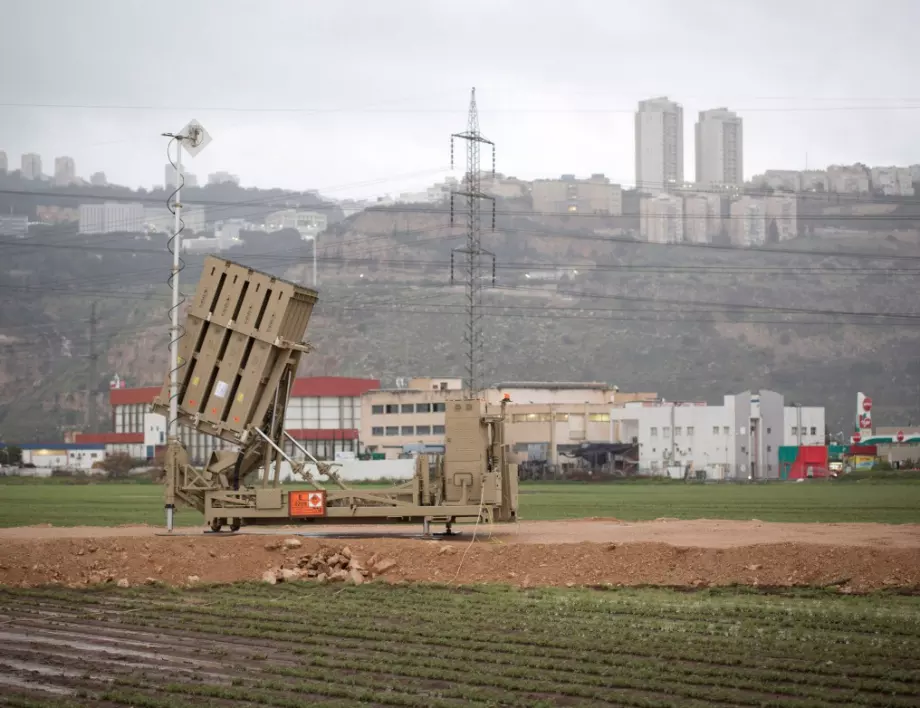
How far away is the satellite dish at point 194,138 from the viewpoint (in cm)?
3425

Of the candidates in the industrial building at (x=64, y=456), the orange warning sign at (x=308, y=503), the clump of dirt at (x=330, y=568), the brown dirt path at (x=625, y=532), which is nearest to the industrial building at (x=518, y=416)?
the industrial building at (x=64, y=456)

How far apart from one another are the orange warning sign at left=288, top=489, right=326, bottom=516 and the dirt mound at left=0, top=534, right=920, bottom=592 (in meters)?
2.79

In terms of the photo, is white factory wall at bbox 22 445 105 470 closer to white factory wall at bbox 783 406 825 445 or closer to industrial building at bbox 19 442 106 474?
industrial building at bbox 19 442 106 474

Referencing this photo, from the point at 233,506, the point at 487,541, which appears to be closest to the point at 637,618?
the point at 487,541

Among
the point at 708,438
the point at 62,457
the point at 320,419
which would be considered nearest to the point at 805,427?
the point at 708,438

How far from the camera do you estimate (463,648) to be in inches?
715

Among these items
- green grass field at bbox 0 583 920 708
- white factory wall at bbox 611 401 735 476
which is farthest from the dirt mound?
white factory wall at bbox 611 401 735 476

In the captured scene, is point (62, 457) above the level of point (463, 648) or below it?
below

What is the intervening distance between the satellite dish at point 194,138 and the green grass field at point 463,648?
1380 cm

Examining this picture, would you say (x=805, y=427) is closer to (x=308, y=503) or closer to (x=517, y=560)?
(x=308, y=503)

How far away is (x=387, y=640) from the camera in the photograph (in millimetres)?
18906

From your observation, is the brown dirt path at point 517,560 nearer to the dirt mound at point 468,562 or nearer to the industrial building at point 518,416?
the dirt mound at point 468,562

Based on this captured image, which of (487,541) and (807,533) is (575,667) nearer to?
(487,541)

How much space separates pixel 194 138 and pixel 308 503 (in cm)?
1015
